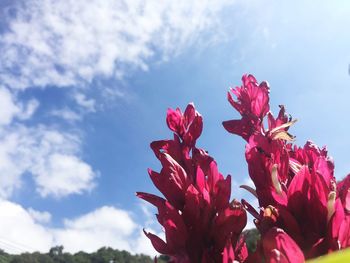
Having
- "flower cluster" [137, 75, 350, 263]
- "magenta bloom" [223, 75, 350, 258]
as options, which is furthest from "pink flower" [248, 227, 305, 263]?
"magenta bloom" [223, 75, 350, 258]

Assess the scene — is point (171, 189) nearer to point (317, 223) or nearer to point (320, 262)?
point (317, 223)

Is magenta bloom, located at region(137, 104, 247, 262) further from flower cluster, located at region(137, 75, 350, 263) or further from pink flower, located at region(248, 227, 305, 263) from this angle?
pink flower, located at region(248, 227, 305, 263)

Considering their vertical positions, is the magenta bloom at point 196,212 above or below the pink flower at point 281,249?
above

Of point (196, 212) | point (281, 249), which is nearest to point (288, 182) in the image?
point (196, 212)

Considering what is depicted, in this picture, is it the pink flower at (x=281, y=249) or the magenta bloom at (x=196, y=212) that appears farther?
the magenta bloom at (x=196, y=212)

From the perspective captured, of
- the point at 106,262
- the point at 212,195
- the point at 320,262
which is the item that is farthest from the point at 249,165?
the point at 106,262

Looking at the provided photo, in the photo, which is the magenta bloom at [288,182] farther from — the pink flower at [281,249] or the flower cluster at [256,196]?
the pink flower at [281,249]

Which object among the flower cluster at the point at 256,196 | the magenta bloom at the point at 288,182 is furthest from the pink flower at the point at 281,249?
the magenta bloom at the point at 288,182

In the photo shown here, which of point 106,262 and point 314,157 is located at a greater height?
point 106,262
